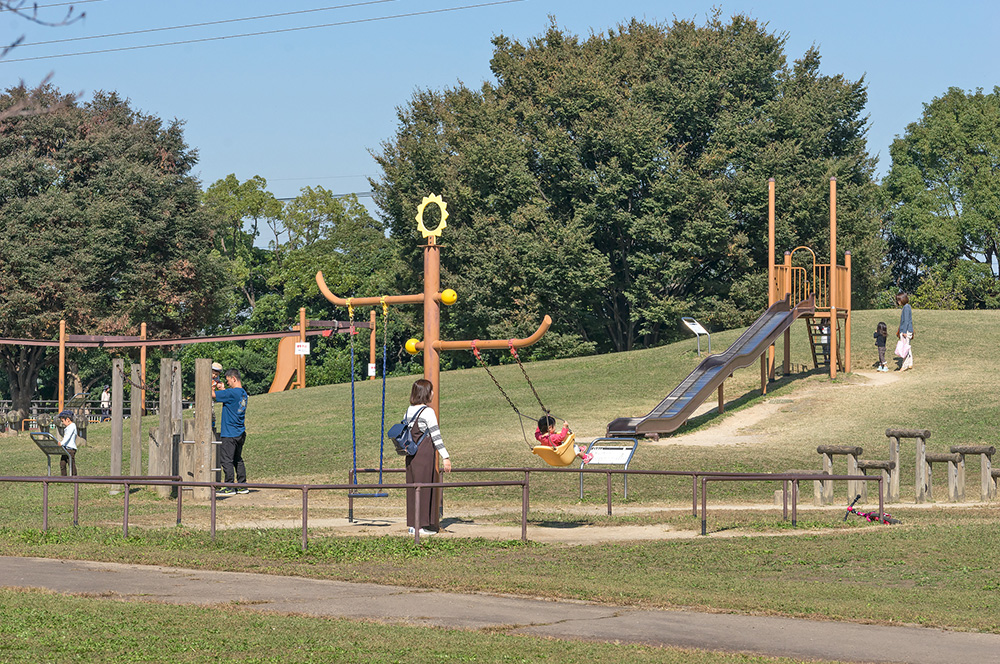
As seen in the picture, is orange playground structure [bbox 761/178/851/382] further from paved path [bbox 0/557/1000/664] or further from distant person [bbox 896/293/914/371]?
paved path [bbox 0/557/1000/664]

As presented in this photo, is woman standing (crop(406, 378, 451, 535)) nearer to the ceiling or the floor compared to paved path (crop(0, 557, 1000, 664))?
nearer to the ceiling

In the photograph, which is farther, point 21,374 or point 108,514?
point 21,374

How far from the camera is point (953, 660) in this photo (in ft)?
23.1

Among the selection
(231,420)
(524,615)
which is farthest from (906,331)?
(524,615)

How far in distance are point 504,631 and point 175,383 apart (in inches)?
462

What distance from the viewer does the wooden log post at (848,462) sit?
16688mm

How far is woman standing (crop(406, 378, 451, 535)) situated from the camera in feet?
43.8

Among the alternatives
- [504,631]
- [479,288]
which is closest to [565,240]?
[479,288]

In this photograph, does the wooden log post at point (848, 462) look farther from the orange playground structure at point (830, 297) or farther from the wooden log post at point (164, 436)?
the orange playground structure at point (830, 297)

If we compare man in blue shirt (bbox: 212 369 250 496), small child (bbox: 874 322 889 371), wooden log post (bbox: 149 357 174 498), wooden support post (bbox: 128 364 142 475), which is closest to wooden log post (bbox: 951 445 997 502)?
man in blue shirt (bbox: 212 369 250 496)

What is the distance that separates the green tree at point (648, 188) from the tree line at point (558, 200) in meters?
0.10

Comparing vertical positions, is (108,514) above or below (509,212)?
below

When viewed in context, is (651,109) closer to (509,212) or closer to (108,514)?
(509,212)

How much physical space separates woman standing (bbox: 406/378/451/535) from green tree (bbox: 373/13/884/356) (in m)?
36.8
